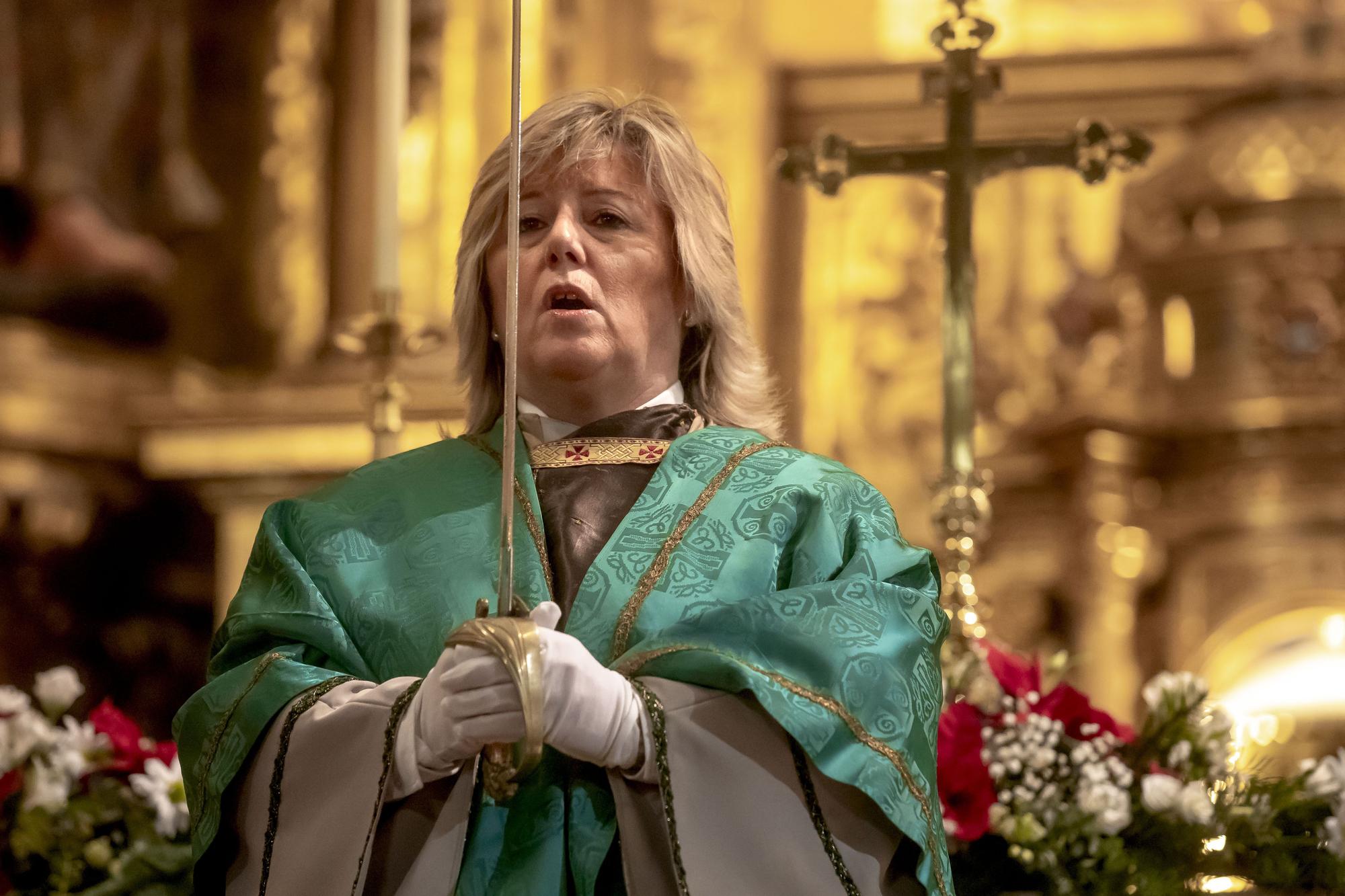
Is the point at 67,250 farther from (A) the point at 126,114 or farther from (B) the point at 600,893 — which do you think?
(B) the point at 600,893

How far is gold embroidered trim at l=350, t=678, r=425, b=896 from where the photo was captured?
187 cm

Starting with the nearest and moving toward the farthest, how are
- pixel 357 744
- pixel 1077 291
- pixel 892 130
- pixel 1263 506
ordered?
pixel 357 744 < pixel 1263 506 < pixel 1077 291 < pixel 892 130

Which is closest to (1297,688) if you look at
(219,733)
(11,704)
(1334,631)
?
(1334,631)

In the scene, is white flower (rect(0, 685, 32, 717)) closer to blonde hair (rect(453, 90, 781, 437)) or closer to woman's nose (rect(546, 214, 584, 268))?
blonde hair (rect(453, 90, 781, 437))

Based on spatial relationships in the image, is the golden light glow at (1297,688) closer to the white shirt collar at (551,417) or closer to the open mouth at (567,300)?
the white shirt collar at (551,417)

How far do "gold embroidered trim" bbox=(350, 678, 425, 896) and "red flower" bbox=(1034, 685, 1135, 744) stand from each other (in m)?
0.84

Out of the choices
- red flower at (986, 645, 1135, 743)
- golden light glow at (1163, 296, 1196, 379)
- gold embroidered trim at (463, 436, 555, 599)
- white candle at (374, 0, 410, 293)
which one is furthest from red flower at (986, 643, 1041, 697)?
golden light glow at (1163, 296, 1196, 379)

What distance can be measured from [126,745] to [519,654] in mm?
1015

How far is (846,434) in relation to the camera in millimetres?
4371

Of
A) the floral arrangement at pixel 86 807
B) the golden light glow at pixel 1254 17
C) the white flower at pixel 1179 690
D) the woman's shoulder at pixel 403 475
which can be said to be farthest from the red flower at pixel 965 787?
the golden light glow at pixel 1254 17

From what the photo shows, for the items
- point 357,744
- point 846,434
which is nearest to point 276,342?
point 846,434

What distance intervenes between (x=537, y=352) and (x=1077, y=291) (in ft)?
7.62

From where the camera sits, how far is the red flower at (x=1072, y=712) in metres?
Result: 2.40

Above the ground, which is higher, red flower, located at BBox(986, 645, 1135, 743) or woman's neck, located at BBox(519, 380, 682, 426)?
woman's neck, located at BBox(519, 380, 682, 426)
